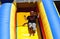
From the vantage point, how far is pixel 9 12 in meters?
2.08

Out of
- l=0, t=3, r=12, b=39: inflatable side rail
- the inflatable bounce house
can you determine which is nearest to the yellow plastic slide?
the inflatable bounce house

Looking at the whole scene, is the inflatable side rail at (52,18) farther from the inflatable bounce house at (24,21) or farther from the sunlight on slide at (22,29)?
the sunlight on slide at (22,29)

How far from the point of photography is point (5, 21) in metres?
1.91

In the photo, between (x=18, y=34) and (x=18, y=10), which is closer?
(x=18, y=34)

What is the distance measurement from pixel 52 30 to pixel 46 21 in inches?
9.0

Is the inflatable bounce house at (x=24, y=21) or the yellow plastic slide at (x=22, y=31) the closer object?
the inflatable bounce house at (x=24, y=21)

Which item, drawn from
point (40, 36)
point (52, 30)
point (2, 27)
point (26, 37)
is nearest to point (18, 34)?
point (26, 37)

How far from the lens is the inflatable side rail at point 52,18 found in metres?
1.76

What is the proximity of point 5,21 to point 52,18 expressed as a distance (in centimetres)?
61

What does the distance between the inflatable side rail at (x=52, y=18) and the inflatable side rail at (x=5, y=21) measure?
1.75 feet

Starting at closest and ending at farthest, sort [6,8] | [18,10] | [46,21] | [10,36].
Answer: [10,36] → [46,21] → [6,8] → [18,10]

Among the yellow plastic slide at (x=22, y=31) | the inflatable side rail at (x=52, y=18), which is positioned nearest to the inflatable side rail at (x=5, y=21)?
the yellow plastic slide at (x=22, y=31)

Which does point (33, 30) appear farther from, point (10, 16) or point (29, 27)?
point (10, 16)

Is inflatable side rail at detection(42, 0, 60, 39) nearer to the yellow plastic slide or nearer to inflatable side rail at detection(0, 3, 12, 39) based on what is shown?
the yellow plastic slide
